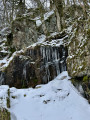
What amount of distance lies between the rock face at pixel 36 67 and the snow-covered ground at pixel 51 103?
3.17 ft

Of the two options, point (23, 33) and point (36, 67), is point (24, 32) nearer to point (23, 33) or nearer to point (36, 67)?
point (23, 33)

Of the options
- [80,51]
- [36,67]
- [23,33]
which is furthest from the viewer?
[23,33]

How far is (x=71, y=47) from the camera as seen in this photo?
5.66 m

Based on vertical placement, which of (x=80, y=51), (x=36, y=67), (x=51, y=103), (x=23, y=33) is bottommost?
(x=51, y=103)

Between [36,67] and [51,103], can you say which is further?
[36,67]

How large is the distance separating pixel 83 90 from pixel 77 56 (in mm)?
1303

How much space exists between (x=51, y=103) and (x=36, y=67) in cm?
257

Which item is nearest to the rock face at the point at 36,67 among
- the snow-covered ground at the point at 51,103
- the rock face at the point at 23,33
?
the snow-covered ground at the point at 51,103

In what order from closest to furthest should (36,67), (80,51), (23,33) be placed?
(80,51) → (36,67) → (23,33)

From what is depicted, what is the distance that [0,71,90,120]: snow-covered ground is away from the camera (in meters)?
4.21

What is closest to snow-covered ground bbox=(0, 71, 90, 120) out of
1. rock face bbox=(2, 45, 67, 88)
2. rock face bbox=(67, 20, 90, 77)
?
rock face bbox=(67, 20, 90, 77)

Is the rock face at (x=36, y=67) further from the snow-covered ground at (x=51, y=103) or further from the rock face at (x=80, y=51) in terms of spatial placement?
the rock face at (x=80, y=51)

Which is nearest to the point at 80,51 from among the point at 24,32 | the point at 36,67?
the point at 36,67

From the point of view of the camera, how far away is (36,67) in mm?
7055
